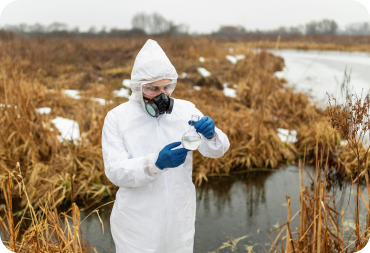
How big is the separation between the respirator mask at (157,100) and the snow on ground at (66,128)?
2968 mm

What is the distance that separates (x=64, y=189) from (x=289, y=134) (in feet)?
12.8

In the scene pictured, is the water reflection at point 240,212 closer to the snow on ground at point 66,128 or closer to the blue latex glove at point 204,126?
the snow on ground at point 66,128

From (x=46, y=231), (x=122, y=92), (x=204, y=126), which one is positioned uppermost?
(x=204, y=126)

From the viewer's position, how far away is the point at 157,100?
58.0 inches

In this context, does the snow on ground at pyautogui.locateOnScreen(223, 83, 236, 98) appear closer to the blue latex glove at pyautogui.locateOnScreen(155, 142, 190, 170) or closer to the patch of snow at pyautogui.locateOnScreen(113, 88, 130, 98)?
the patch of snow at pyautogui.locateOnScreen(113, 88, 130, 98)

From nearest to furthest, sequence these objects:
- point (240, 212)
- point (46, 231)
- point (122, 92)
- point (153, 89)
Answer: point (153, 89) → point (46, 231) → point (240, 212) → point (122, 92)

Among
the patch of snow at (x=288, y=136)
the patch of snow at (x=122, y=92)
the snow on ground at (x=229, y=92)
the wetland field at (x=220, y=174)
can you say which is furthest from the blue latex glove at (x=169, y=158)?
the snow on ground at (x=229, y=92)

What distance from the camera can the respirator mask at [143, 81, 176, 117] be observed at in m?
1.48

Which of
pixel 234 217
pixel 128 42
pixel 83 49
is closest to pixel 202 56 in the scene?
pixel 128 42

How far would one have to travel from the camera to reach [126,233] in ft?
4.99

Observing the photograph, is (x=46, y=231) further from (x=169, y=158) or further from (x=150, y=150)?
(x=169, y=158)

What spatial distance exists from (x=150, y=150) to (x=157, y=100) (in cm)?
28

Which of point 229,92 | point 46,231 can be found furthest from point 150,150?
point 229,92

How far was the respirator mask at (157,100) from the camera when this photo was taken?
148 centimetres
